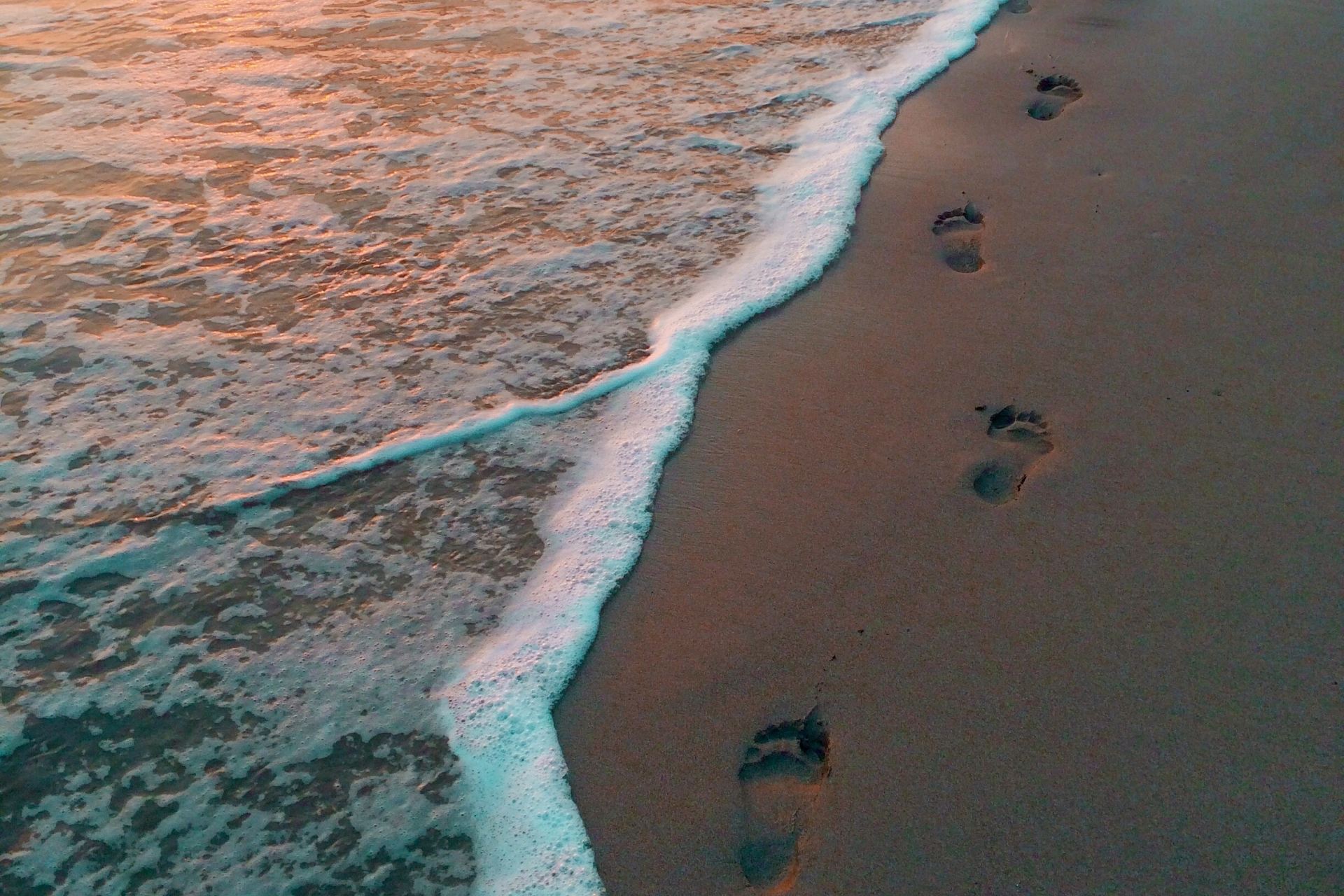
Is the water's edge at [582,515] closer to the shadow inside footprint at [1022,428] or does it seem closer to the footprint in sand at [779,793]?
the footprint in sand at [779,793]

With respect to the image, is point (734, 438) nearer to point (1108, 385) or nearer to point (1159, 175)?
point (1108, 385)

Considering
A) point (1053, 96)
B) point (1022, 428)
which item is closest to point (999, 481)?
point (1022, 428)

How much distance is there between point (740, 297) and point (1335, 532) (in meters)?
1.87

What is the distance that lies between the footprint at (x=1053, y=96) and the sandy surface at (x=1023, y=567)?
556mm

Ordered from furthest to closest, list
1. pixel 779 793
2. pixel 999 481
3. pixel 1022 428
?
pixel 1022 428
pixel 999 481
pixel 779 793

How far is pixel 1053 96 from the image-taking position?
176 inches

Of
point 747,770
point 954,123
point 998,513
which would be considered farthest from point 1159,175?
point 747,770

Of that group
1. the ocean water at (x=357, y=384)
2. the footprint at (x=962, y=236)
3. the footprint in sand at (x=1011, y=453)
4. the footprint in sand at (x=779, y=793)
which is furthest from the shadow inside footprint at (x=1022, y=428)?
the footprint in sand at (x=779, y=793)

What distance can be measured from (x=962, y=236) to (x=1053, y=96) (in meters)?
1.38

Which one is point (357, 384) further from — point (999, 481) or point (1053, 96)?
point (1053, 96)

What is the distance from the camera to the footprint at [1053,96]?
4.34 metres

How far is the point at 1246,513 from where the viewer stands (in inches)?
97.8

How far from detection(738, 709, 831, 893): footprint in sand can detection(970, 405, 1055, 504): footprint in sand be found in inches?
34.1

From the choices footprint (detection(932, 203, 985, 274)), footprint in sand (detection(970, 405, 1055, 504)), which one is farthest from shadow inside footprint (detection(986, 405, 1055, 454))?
footprint (detection(932, 203, 985, 274))
